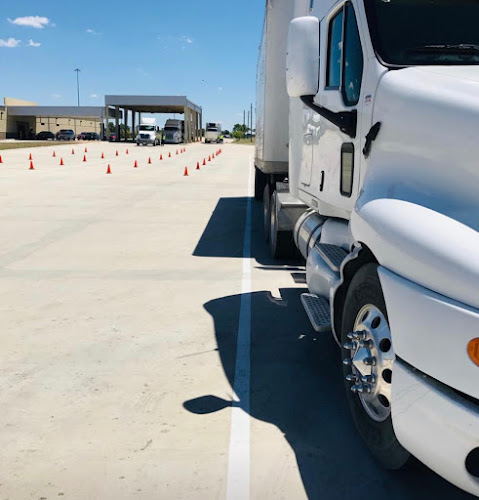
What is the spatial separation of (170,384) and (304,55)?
2.62 meters

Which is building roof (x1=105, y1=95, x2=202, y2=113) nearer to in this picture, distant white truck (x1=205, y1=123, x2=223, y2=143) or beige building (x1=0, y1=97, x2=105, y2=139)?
distant white truck (x1=205, y1=123, x2=223, y2=143)

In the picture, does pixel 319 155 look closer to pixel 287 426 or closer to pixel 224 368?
pixel 224 368

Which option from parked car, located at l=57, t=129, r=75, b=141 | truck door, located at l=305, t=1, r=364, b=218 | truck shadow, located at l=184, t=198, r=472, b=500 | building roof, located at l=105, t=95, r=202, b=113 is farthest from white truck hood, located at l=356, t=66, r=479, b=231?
parked car, located at l=57, t=129, r=75, b=141

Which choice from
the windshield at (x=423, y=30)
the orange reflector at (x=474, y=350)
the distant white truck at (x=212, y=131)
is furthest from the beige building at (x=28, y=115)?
the orange reflector at (x=474, y=350)

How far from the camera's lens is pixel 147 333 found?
5160 mm

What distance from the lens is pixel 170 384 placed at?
4.13m

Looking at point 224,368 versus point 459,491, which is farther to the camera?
point 224,368

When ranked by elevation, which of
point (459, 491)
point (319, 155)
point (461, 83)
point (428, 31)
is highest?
point (428, 31)

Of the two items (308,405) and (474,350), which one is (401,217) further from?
(308,405)

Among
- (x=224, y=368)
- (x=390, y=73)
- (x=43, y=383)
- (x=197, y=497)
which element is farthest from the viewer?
(x=224, y=368)

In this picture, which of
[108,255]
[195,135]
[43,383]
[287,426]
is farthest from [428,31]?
[195,135]

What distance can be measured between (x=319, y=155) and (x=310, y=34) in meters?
1.34

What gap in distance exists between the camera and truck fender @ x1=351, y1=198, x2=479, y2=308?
2.30m

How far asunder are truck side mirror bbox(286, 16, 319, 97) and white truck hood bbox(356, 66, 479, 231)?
0.66 m
